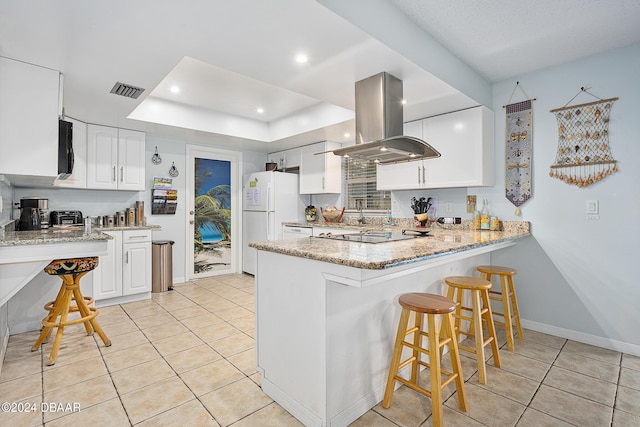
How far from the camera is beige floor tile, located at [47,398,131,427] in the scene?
172 centimetres

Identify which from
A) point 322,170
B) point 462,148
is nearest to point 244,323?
point 322,170

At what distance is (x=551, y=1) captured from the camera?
6.65 ft

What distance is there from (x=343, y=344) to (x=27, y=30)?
256 centimetres

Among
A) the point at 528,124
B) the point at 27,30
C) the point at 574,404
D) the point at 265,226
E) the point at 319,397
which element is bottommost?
the point at 574,404

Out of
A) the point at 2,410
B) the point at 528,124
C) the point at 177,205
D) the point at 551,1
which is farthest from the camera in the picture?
the point at 177,205

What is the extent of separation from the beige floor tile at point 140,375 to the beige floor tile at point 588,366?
9.20 ft

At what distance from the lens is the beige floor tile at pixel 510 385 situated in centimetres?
196

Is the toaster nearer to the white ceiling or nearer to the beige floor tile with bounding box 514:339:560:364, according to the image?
the white ceiling

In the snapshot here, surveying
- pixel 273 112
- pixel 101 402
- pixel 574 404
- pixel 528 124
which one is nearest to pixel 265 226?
pixel 273 112

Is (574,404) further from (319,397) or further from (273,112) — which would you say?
(273,112)

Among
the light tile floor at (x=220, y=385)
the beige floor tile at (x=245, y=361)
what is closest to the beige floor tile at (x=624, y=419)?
the light tile floor at (x=220, y=385)

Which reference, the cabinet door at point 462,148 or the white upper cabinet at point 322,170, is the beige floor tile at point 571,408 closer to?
the cabinet door at point 462,148

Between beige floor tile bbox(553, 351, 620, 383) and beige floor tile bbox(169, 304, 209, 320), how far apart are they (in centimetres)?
321

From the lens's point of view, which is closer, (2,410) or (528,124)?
(2,410)
